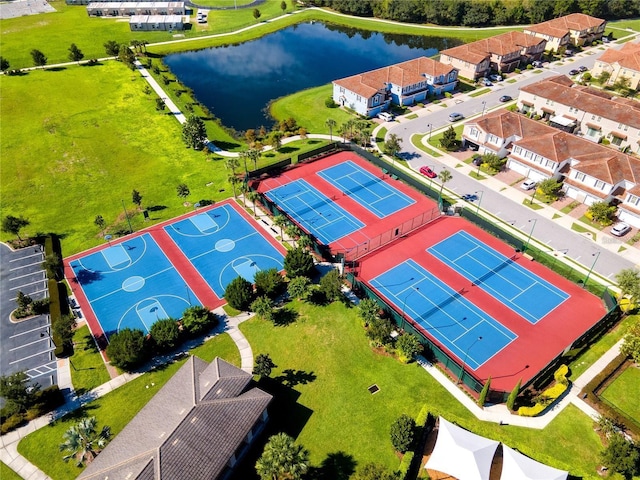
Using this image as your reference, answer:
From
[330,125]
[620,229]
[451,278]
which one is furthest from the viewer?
[330,125]

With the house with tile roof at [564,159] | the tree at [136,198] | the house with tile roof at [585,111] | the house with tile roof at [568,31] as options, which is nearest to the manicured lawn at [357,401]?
the tree at [136,198]

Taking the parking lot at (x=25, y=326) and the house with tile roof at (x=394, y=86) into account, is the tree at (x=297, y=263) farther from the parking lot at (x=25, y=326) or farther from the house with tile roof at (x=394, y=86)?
the house with tile roof at (x=394, y=86)

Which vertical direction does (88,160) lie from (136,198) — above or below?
below

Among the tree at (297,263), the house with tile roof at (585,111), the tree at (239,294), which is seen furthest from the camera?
the house with tile roof at (585,111)

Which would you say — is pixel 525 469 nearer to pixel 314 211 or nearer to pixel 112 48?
pixel 314 211

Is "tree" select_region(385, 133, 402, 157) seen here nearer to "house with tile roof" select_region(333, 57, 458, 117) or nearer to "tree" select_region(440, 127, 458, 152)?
"tree" select_region(440, 127, 458, 152)

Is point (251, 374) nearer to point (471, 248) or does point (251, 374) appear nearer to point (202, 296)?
point (202, 296)

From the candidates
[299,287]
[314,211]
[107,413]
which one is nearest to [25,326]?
[107,413]
